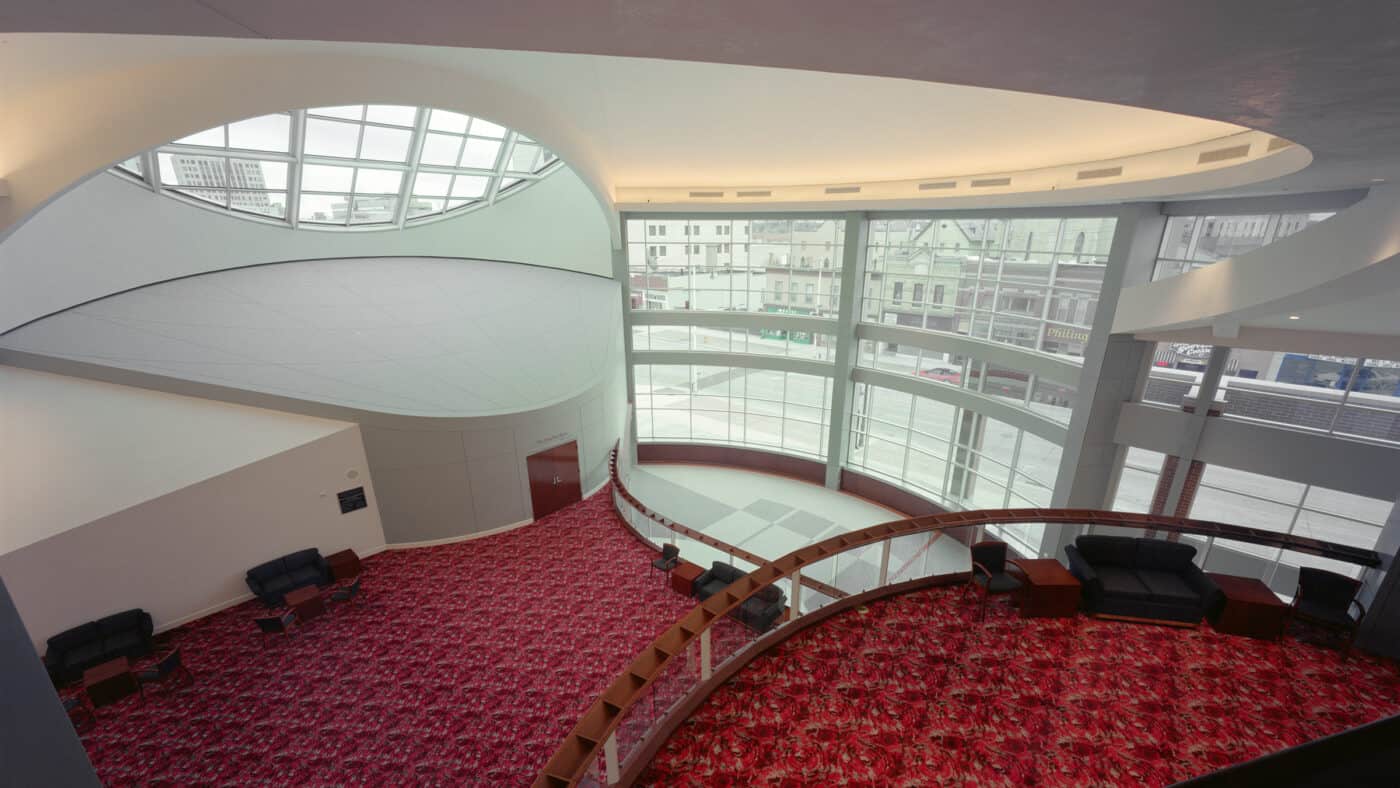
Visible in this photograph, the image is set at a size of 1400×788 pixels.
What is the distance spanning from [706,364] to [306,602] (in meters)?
12.3

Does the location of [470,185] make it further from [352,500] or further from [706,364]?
[352,500]

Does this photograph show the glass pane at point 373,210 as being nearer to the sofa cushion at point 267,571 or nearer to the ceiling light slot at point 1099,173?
the sofa cushion at point 267,571

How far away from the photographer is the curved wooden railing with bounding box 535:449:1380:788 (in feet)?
11.7

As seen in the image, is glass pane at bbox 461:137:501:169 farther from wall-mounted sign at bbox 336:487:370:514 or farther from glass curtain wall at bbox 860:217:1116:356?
glass curtain wall at bbox 860:217:1116:356

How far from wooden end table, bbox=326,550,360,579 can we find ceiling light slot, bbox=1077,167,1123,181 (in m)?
14.9

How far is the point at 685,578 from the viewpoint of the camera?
9.39 m

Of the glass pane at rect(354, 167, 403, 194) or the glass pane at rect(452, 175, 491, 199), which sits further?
the glass pane at rect(452, 175, 491, 199)

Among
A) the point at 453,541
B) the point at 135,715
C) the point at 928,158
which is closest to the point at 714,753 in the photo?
the point at 135,715

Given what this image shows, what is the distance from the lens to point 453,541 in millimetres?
11359

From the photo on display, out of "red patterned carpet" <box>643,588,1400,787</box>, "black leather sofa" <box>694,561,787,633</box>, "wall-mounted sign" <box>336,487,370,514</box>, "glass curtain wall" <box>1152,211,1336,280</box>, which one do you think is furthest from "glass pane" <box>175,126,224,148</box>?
"glass curtain wall" <box>1152,211,1336,280</box>

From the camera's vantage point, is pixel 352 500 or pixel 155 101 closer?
pixel 155 101

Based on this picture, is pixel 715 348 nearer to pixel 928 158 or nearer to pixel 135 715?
pixel 928 158

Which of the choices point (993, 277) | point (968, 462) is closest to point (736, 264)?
point (993, 277)

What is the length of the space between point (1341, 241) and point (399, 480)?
14.4 metres
